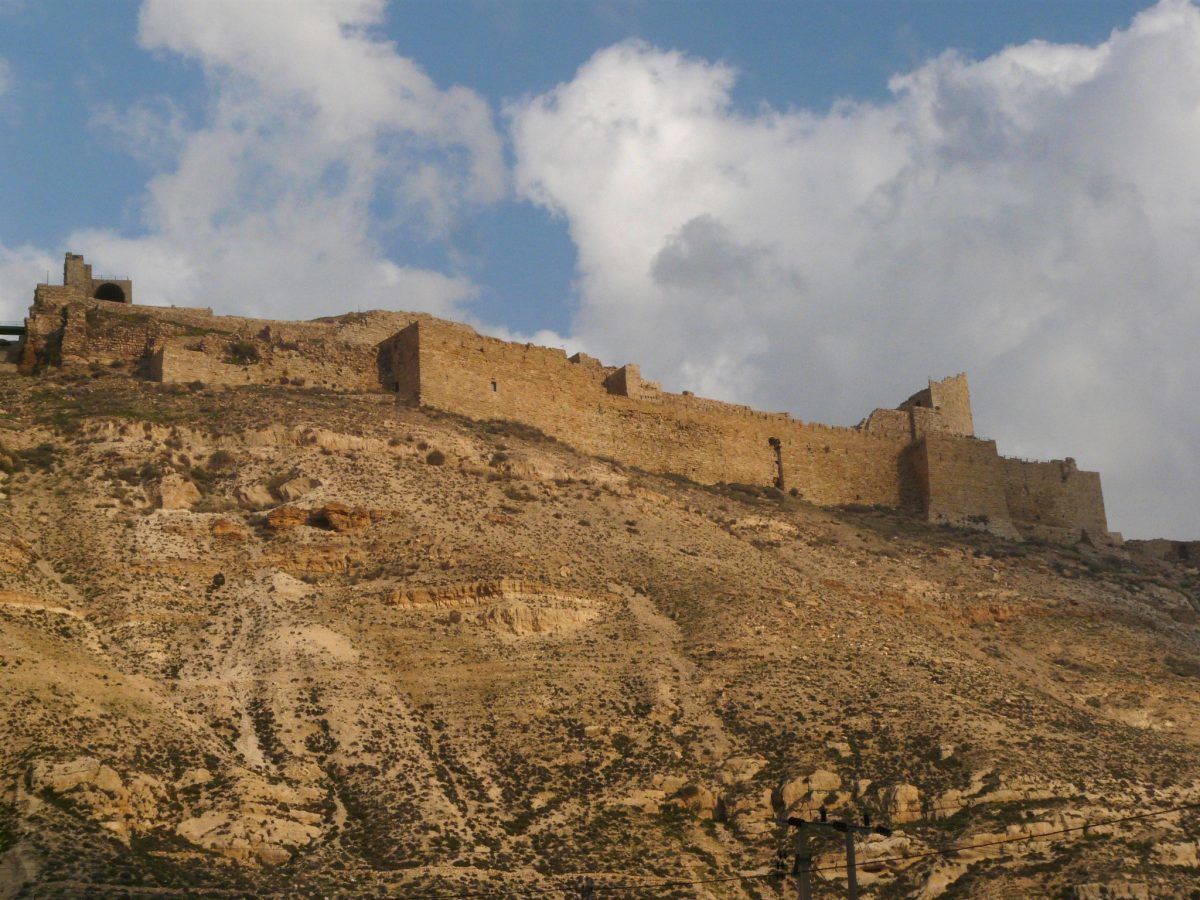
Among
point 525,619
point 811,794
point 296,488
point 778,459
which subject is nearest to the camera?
point 811,794

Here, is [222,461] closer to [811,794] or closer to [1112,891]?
[811,794]

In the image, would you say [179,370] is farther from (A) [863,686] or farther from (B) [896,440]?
(B) [896,440]

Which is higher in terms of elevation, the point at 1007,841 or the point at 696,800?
the point at 696,800

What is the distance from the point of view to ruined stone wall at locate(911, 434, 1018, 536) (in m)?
53.8

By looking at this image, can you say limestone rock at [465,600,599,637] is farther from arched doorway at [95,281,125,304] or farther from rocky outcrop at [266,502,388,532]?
arched doorway at [95,281,125,304]

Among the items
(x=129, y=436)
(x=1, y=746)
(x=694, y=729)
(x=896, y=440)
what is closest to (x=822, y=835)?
(x=694, y=729)

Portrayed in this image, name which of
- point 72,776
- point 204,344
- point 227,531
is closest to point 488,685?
point 227,531

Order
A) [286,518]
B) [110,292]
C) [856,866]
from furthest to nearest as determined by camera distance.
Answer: [110,292], [286,518], [856,866]

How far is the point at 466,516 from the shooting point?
35.5 meters

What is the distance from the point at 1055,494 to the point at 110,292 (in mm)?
36537

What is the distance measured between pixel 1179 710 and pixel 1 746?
25054 millimetres

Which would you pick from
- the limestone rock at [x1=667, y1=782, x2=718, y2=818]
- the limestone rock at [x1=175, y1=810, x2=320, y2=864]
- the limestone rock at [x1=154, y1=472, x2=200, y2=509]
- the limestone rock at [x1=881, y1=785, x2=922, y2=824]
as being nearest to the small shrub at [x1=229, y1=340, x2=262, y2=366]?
the limestone rock at [x1=154, y1=472, x2=200, y2=509]

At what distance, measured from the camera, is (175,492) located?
34.0 meters

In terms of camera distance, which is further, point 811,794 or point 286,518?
point 286,518
